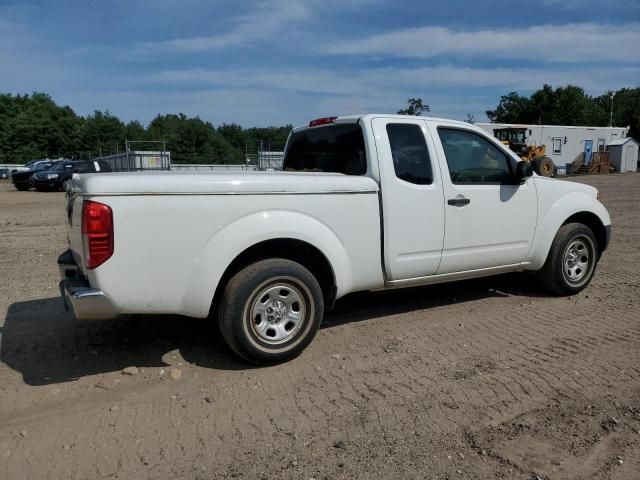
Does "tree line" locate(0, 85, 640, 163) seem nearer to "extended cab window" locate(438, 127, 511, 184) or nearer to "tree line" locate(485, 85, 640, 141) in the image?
"tree line" locate(485, 85, 640, 141)

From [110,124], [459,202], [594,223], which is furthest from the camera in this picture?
[110,124]

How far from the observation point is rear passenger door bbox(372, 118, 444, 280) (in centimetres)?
473

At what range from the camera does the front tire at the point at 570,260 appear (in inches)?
235

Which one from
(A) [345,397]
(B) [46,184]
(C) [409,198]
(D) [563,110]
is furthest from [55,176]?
(D) [563,110]

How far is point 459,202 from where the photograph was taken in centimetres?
513

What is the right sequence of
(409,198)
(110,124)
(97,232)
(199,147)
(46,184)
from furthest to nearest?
1. (110,124)
2. (199,147)
3. (46,184)
4. (409,198)
5. (97,232)

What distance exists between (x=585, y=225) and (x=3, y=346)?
605 cm

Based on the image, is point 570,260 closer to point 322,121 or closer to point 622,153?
point 322,121

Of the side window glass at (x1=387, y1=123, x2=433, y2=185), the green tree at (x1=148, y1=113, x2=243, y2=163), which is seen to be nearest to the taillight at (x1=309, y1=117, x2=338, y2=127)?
the side window glass at (x1=387, y1=123, x2=433, y2=185)

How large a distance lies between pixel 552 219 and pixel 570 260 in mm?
637

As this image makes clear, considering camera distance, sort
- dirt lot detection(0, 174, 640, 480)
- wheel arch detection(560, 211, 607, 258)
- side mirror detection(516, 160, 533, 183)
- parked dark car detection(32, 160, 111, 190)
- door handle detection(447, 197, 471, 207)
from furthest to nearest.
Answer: parked dark car detection(32, 160, 111, 190) → wheel arch detection(560, 211, 607, 258) → side mirror detection(516, 160, 533, 183) → door handle detection(447, 197, 471, 207) → dirt lot detection(0, 174, 640, 480)

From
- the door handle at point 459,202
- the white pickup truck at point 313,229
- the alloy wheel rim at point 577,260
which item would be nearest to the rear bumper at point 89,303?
the white pickup truck at point 313,229

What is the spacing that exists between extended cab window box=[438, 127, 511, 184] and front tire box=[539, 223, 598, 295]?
1055 mm

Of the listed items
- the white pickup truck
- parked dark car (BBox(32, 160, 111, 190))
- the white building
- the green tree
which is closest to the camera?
the white pickup truck
